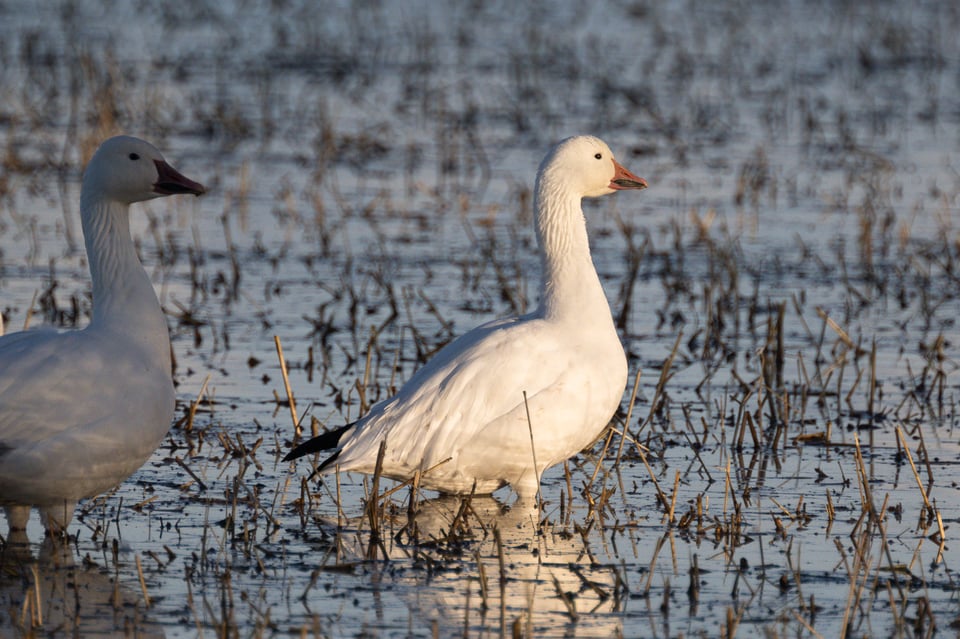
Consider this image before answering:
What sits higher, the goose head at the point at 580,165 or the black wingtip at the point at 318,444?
the goose head at the point at 580,165

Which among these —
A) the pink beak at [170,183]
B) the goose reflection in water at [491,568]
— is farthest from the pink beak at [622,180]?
the pink beak at [170,183]

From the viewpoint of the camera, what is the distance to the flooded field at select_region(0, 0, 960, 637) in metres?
5.06

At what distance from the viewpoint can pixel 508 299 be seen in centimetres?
952

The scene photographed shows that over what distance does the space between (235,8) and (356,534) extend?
1876 cm

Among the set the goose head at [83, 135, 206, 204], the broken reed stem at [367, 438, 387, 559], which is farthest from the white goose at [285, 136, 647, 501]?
the goose head at [83, 135, 206, 204]

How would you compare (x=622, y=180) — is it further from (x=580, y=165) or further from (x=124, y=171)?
(x=124, y=171)

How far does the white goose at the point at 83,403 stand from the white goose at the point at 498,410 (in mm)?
684

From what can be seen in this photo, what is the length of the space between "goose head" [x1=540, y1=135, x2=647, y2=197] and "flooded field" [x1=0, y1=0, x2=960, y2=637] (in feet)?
3.07

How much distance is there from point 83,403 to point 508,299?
176 inches

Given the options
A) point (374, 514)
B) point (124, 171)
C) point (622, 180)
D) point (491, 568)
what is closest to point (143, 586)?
point (374, 514)

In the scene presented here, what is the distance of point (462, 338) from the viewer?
21.0ft

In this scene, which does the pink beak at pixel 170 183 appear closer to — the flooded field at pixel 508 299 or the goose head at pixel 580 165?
the flooded field at pixel 508 299

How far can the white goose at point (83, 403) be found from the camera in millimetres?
5293

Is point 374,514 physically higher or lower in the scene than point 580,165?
lower
